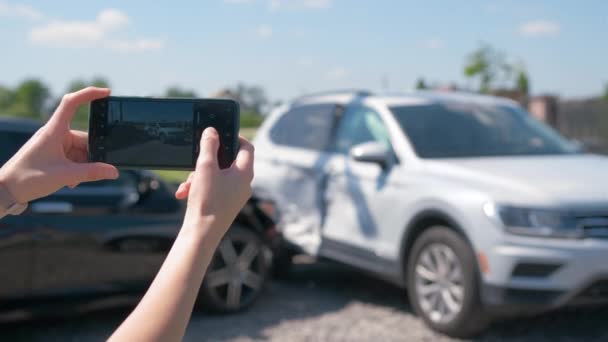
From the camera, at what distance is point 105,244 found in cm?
454

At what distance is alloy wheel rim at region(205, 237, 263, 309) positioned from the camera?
5051mm

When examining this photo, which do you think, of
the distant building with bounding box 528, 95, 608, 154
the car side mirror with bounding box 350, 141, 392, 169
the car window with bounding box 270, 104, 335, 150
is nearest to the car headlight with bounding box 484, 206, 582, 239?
the car side mirror with bounding box 350, 141, 392, 169

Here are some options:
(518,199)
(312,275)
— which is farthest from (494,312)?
(312,275)

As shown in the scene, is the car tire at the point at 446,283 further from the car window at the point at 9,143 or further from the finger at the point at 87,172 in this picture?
the finger at the point at 87,172

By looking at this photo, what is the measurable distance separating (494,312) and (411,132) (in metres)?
1.65

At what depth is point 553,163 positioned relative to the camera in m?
4.95

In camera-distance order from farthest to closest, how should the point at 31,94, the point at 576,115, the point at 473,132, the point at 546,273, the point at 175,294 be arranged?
1. the point at 31,94
2. the point at 576,115
3. the point at 473,132
4. the point at 546,273
5. the point at 175,294

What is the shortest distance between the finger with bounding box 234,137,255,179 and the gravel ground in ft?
11.3

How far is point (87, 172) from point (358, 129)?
4.51m

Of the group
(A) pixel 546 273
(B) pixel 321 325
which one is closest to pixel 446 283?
(A) pixel 546 273

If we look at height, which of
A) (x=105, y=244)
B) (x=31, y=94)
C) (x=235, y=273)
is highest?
(x=105, y=244)

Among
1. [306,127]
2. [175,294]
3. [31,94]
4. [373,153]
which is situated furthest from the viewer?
[31,94]

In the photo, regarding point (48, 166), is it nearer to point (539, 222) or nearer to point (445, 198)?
point (539, 222)

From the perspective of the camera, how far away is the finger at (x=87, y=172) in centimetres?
143
